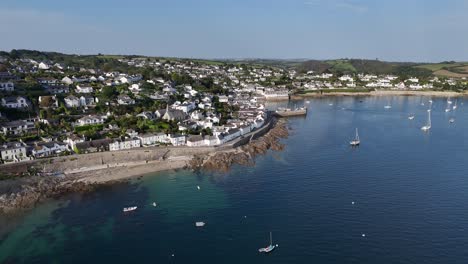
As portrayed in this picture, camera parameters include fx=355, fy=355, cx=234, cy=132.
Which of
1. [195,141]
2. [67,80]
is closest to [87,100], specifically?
[67,80]

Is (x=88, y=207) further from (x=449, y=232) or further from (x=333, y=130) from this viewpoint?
(x=333, y=130)

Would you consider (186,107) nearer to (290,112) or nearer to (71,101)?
(71,101)

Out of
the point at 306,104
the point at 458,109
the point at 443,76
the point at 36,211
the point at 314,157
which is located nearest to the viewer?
the point at 36,211

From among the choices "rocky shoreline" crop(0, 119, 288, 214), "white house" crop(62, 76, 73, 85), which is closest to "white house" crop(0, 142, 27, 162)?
"rocky shoreline" crop(0, 119, 288, 214)

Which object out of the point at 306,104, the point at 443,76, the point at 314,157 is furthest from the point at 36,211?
the point at 443,76

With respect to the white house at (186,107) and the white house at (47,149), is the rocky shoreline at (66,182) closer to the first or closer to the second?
the white house at (47,149)
